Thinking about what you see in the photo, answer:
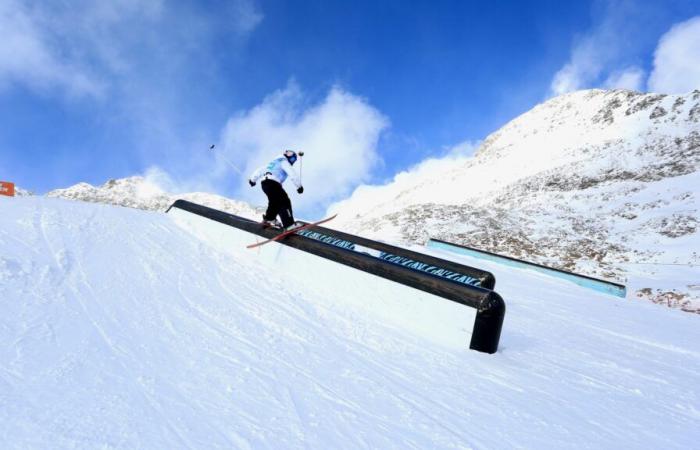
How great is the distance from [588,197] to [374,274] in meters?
31.0

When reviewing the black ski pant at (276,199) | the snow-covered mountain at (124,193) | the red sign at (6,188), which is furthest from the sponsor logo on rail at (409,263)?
the snow-covered mountain at (124,193)

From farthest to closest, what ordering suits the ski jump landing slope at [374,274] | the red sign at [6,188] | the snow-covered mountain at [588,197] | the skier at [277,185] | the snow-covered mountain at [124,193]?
the snow-covered mountain at [124,193] → the snow-covered mountain at [588,197] → the red sign at [6,188] → the skier at [277,185] → the ski jump landing slope at [374,274]

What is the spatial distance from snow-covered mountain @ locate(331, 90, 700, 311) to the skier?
10.1 meters

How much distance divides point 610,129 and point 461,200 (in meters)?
19.4

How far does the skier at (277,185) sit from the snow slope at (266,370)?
210cm

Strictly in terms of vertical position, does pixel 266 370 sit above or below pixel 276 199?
below

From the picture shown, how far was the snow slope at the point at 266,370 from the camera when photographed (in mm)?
2533

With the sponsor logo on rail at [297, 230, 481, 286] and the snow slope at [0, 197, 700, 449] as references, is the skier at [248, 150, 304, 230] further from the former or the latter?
the snow slope at [0, 197, 700, 449]

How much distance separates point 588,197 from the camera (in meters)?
31.4

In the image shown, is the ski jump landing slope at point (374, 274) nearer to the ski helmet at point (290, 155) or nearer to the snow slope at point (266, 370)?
the snow slope at point (266, 370)

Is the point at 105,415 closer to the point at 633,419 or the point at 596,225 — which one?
the point at 633,419

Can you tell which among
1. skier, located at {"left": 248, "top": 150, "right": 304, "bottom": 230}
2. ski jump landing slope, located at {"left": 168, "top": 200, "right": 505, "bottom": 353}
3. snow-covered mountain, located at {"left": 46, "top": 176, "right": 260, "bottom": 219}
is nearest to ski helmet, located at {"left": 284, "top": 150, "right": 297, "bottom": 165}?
skier, located at {"left": 248, "top": 150, "right": 304, "bottom": 230}

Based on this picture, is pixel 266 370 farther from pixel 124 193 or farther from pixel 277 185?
pixel 124 193

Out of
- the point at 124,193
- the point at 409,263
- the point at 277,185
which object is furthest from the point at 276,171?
the point at 124,193
